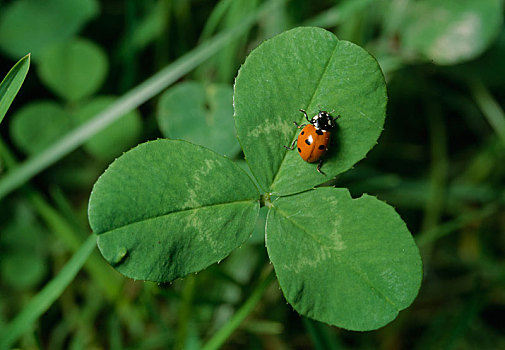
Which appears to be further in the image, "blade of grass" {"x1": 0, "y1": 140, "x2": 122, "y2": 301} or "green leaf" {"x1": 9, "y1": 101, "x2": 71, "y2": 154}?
"green leaf" {"x1": 9, "y1": 101, "x2": 71, "y2": 154}

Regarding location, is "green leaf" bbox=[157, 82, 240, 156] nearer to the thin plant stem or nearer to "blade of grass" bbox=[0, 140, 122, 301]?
"blade of grass" bbox=[0, 140, 122, 301]

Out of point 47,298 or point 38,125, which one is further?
point 38,125

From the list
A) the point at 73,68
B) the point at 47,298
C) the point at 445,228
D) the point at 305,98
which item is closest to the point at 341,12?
the point at 305,98

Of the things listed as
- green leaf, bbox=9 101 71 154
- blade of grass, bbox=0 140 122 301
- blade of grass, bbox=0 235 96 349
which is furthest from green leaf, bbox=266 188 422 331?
green leaf, bbox=9 101 71 154

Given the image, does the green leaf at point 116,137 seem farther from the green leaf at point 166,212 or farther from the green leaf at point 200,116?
the green leaf at point 166,212

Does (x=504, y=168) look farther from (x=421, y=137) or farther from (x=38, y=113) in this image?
(x=38, y=113)

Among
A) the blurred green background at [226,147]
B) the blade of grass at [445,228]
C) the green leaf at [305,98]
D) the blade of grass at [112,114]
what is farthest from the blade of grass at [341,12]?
the blade of grass at [445,228]

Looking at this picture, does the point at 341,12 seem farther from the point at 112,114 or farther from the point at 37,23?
the point at 37,23
